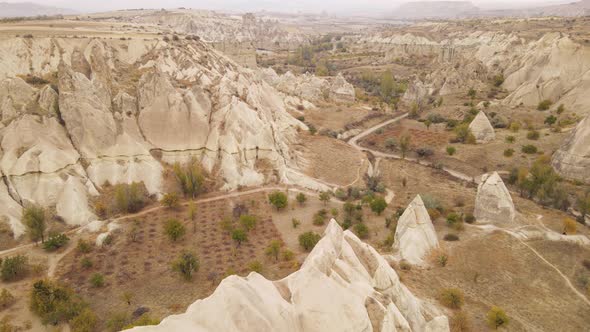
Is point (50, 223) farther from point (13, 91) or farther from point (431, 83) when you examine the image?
point (431, 83)

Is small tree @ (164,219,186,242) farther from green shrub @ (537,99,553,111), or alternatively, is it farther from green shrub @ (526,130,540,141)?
green shrub @ (537,99,553,111)

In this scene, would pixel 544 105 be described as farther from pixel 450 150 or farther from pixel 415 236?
pixel 415 236

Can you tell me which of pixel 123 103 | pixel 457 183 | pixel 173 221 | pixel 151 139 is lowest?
pixel 457 183

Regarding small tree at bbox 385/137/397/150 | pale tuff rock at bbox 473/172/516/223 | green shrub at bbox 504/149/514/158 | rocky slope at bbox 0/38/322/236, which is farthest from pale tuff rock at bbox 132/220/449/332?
small tree at bbox 385/137/397/150

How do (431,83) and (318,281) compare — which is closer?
(318,281)

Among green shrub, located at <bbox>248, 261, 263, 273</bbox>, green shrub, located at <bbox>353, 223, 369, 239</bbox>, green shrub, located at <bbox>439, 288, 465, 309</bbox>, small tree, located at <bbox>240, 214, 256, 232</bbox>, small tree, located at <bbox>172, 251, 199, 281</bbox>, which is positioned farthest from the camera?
small tree, located at <bbox>240, 214, 256, 232</bbox>

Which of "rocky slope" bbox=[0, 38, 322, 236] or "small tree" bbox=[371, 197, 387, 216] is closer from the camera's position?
"rocky slope" bbox=[0, 38, 322, 236]

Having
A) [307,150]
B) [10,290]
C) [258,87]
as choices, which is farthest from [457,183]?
[10,290]
